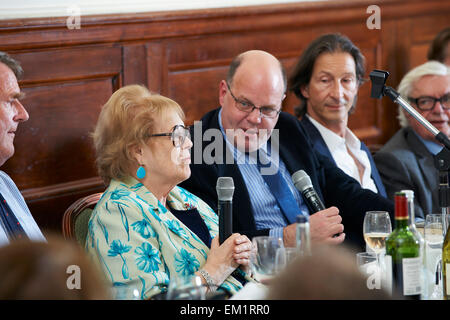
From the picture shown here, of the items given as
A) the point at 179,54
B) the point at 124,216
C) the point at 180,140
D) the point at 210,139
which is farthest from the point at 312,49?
the point at 124,216

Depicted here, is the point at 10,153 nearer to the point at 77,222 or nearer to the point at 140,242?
the point at 77,222

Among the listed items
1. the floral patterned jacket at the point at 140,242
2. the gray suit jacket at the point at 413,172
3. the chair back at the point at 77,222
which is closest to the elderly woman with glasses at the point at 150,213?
the floral patterned jacket at the point at 140,242

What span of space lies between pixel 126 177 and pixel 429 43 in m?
3.11

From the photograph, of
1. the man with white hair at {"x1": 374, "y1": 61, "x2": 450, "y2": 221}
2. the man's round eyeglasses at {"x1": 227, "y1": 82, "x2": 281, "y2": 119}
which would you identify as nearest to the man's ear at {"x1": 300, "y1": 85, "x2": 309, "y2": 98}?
the man with white hair at {"x1": 374, "y1": 61, "x2": 450, "y2": 221}

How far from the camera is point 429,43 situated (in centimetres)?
480

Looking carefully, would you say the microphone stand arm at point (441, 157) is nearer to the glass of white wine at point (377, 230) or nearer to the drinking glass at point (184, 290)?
the glass of white wine at point (377, 230)

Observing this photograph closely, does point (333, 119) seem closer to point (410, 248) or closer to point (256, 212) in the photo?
point (256, 212)

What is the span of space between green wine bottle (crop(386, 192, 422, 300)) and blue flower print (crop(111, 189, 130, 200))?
90cm

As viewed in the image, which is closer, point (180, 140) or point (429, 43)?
point (180, 140)

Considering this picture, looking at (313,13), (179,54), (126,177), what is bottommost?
(126,177)

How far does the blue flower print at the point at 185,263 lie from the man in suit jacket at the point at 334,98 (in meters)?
1.29

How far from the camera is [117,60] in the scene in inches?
123

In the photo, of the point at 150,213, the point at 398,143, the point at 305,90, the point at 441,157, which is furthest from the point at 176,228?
→ the point at 398,143

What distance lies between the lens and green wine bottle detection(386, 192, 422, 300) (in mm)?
1761
